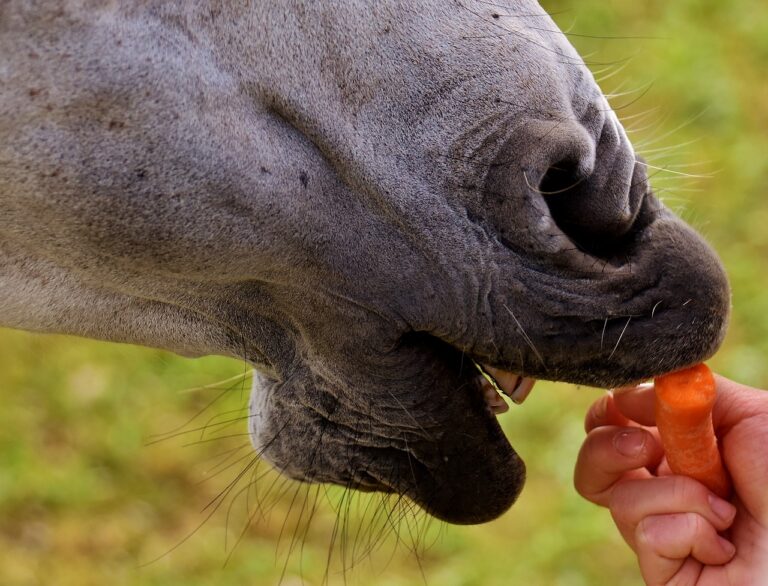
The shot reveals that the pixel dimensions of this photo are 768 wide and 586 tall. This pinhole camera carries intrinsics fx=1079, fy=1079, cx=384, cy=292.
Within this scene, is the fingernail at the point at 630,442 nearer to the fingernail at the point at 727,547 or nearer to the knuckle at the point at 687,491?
the knuckle at the point at 687,491

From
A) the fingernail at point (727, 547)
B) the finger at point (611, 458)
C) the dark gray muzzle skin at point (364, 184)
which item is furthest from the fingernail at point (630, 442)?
the dark gray muzzle skin at point (364, 184)

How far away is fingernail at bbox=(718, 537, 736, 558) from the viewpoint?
1.99m

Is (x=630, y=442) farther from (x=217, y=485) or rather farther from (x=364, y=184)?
(x=217, y=485)

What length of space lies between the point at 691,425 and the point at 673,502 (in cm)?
15

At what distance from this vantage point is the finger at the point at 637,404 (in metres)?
2.19

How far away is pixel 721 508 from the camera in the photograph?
1.98 metres

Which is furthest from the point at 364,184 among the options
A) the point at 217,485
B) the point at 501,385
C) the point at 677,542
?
the point at 217,485

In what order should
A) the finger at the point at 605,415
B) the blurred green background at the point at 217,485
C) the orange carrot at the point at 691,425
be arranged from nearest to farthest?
the orange carrot at the point at 691,425, the finger at the point at 605,415, the blurred green background at the point at 217,485

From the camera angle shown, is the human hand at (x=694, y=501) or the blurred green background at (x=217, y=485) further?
the blurred green background at (x=217, y=485)

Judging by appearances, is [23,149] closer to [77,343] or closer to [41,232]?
[41,232]

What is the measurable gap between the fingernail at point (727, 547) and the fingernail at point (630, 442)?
0.22 m

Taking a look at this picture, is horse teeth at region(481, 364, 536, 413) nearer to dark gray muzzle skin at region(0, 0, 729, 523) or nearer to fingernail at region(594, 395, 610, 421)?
dark gray muzzle skin at region(0, 0, 729, 523)

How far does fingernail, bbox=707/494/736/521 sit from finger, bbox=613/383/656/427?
225 mm

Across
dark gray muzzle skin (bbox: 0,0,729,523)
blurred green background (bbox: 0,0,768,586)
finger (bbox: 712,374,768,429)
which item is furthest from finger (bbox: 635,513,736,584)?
blurred green background (bbox: 0,0,768,586)
